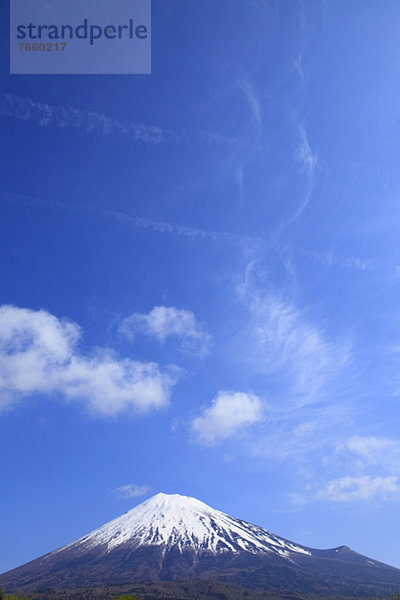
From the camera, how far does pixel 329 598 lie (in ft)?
633

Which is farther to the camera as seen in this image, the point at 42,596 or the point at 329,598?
the point at 329,598

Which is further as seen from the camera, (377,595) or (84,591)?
(377,595)

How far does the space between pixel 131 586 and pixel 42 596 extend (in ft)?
132

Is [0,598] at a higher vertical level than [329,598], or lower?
higher

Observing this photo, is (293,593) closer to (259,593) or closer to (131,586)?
(259,593)

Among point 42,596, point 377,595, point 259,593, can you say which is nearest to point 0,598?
point 42,596

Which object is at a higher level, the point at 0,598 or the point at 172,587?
the point at 0,598

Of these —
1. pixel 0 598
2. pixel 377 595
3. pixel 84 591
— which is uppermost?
pixel 0 598

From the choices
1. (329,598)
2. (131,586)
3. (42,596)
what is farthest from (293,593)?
(42,596)

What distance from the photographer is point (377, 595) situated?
654ft

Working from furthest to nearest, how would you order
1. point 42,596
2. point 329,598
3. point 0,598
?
point 329,598 → point 42,596 → point 0,598

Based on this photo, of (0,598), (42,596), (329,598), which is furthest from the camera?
(329,598)

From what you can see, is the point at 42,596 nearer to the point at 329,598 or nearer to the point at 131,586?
the point at 131,586

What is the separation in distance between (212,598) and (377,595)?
257 ft
